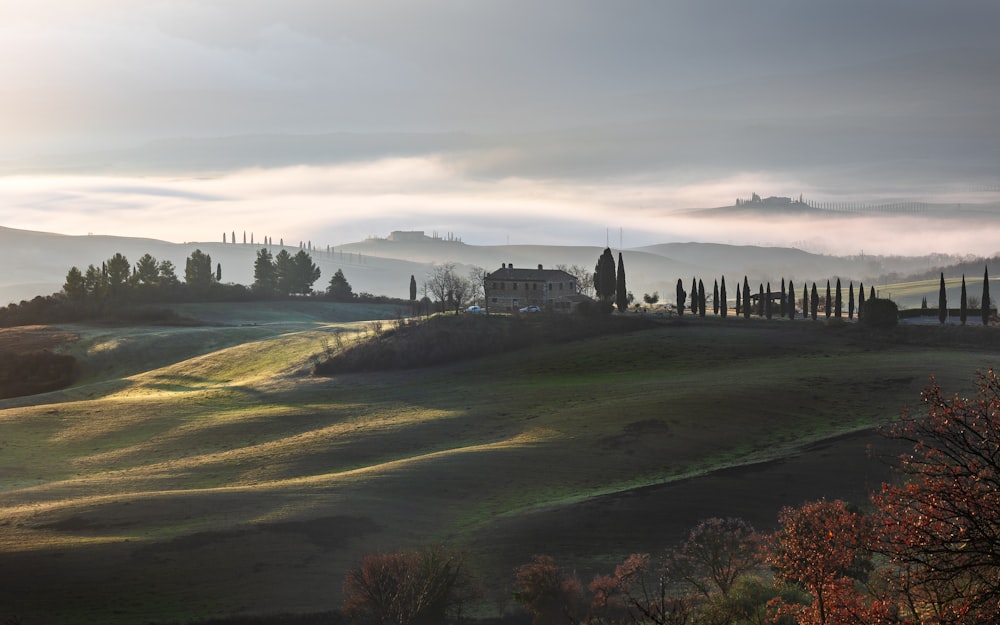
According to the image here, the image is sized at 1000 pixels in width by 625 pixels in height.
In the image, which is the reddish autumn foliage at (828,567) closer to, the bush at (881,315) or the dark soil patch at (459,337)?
the bush at (881,315)

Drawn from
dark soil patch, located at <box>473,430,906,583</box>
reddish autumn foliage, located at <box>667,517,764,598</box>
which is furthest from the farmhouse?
reddish autumn foliage, located at <box>667,517,764,598</box>

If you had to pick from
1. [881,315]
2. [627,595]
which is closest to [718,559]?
A: [627,595]

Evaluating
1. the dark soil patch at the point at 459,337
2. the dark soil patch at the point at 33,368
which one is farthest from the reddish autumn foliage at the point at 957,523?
the dark soil patch at the point at 33,368

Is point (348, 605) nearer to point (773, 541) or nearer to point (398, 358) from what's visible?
point (773, 541)

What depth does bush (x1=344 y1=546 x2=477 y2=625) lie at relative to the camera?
3669cm

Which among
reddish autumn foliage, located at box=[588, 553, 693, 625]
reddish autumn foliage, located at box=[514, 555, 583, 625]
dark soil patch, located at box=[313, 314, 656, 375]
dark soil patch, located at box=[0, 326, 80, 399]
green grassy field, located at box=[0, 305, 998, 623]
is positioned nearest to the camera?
reddish autumn foliage, located at box=[588, 553, 693, 625]

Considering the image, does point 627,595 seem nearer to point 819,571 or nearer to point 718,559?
point 718,559

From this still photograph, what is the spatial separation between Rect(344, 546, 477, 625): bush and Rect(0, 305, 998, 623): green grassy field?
2621 millimetres

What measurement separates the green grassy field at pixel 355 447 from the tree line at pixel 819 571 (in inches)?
151

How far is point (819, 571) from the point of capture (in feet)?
85.0

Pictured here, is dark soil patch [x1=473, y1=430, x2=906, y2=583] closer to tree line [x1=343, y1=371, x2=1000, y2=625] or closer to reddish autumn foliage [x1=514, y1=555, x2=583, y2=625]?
tree line [x1=343, y1=371, x2=1000, y2=625]

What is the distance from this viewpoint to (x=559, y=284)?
164 metres

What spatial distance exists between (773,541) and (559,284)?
12519 centimetres

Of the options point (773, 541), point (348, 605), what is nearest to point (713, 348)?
point (773, 541)
